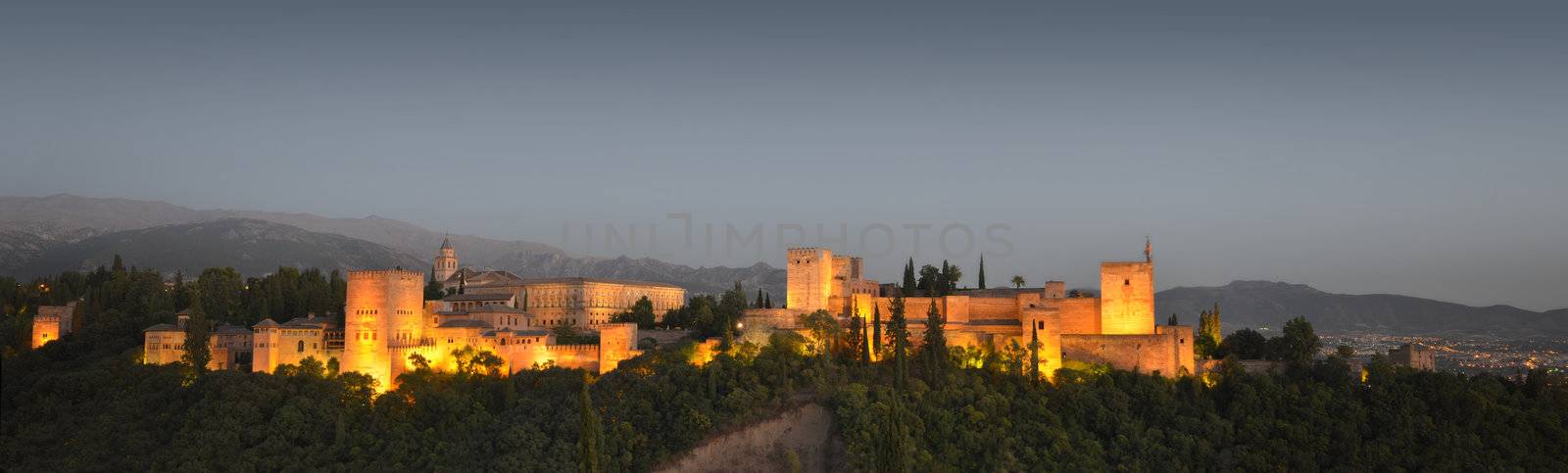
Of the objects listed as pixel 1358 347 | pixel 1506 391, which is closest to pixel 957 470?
pixel 1506 391

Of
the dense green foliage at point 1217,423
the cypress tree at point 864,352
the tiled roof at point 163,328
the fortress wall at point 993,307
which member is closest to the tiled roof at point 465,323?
the tiled roof at point 163,328

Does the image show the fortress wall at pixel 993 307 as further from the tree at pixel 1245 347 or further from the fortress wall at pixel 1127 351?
the tree at pixel 1245 347

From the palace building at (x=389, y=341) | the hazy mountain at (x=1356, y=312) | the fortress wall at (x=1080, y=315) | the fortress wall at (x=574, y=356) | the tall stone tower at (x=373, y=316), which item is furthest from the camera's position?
the hazy mountain at (x=1356, y=312)

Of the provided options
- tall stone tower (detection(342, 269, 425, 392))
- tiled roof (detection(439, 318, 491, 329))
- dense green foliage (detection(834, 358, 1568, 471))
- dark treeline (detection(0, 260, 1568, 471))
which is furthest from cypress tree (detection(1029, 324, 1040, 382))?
tall stone tower (detection(342, 269, 425, 392))

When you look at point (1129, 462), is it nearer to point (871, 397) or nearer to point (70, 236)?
point (871, 397)

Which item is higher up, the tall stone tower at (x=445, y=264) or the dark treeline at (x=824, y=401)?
the tall stone tower at (x=445, y=264)

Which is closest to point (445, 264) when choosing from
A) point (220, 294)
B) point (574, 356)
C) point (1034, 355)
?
point (220, 294)

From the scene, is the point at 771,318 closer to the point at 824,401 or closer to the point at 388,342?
the point at 824,401

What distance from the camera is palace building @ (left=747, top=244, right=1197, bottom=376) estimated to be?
48344 millimetres

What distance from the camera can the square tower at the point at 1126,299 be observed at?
5025 centimetres

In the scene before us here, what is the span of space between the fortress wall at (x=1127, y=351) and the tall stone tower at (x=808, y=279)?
1170cm

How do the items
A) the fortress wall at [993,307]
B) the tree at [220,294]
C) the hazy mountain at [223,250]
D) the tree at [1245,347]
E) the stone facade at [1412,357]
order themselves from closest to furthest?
1. the stone facade at [1412,357]
2. the tree at [1245,347]
3. the fortress wall at [993,307]
4. the tree at [220,294]
5. the hazy mountain at [223,250]

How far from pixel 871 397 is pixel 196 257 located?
118353mm

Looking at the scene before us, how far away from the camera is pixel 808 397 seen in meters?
45.6
